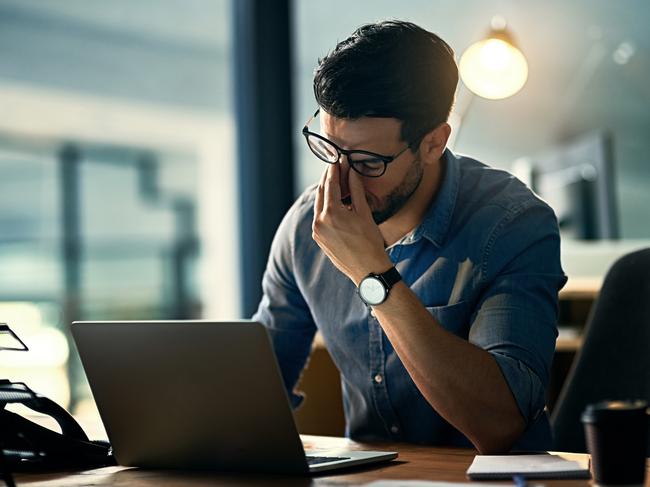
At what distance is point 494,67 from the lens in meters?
2.71

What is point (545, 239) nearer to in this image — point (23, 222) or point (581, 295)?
point (581, 295)

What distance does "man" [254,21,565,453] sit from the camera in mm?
1492

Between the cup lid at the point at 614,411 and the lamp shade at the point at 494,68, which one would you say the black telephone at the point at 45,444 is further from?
the lamp shade at the point at 494,68

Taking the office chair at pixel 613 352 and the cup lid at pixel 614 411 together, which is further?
the office chair at pixel 613 352

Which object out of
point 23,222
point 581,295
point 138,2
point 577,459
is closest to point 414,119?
point 577,459

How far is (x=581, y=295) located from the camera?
2879 mm

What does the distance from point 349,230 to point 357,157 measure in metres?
0.13

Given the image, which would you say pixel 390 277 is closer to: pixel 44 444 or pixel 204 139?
pixel 44 444

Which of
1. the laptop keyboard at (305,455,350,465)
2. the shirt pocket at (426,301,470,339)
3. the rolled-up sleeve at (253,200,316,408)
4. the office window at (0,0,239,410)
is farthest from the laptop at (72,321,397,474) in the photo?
the office window at (0,0,239,410)

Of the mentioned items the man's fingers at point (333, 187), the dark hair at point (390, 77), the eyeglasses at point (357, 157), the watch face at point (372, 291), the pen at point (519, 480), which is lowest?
the pen at point (519, 480)

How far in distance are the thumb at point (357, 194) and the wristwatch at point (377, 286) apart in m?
0.15

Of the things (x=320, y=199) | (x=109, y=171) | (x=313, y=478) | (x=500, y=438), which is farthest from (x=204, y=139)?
(x=313, y=478)

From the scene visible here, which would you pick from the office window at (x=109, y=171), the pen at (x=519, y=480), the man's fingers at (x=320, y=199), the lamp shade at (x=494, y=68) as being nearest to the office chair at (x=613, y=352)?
the man's fingers at (x=320, y=199)

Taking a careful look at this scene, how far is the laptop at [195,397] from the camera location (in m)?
1.18
